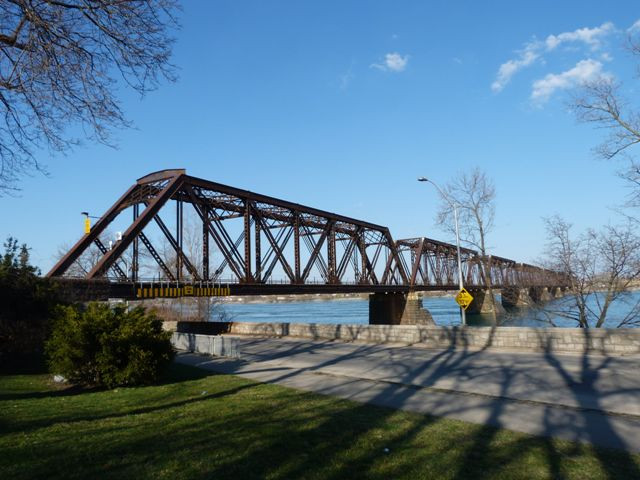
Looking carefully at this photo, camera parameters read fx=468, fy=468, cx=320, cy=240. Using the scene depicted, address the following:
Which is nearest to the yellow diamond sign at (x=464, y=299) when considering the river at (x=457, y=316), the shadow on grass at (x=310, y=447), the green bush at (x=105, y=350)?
the river at (x=457, y=316)

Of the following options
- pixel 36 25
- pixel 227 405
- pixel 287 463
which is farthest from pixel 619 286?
pixel 36 25

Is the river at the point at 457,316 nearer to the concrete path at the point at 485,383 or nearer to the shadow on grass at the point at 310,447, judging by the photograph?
the concrete path at the point at 485,383

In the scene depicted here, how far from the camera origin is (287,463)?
5.56 m

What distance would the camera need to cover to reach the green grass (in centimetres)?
534

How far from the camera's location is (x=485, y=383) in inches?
458

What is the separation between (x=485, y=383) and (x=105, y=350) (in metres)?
9.57

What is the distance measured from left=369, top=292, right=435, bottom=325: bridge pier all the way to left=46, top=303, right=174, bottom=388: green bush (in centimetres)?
5824

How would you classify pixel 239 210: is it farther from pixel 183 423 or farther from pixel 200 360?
pixel 183 423

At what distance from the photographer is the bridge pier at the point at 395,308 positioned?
68.5m

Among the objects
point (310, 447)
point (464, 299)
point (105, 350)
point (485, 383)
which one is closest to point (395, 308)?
point (464, 299)

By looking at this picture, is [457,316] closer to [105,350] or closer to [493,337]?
[493,337]

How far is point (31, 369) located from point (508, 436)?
14852mm

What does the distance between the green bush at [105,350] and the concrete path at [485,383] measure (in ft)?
10.1

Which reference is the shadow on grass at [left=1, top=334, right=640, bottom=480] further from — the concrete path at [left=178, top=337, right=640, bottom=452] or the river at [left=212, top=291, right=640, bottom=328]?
the river at [left=212, top=291, right=640, bottom=328]
